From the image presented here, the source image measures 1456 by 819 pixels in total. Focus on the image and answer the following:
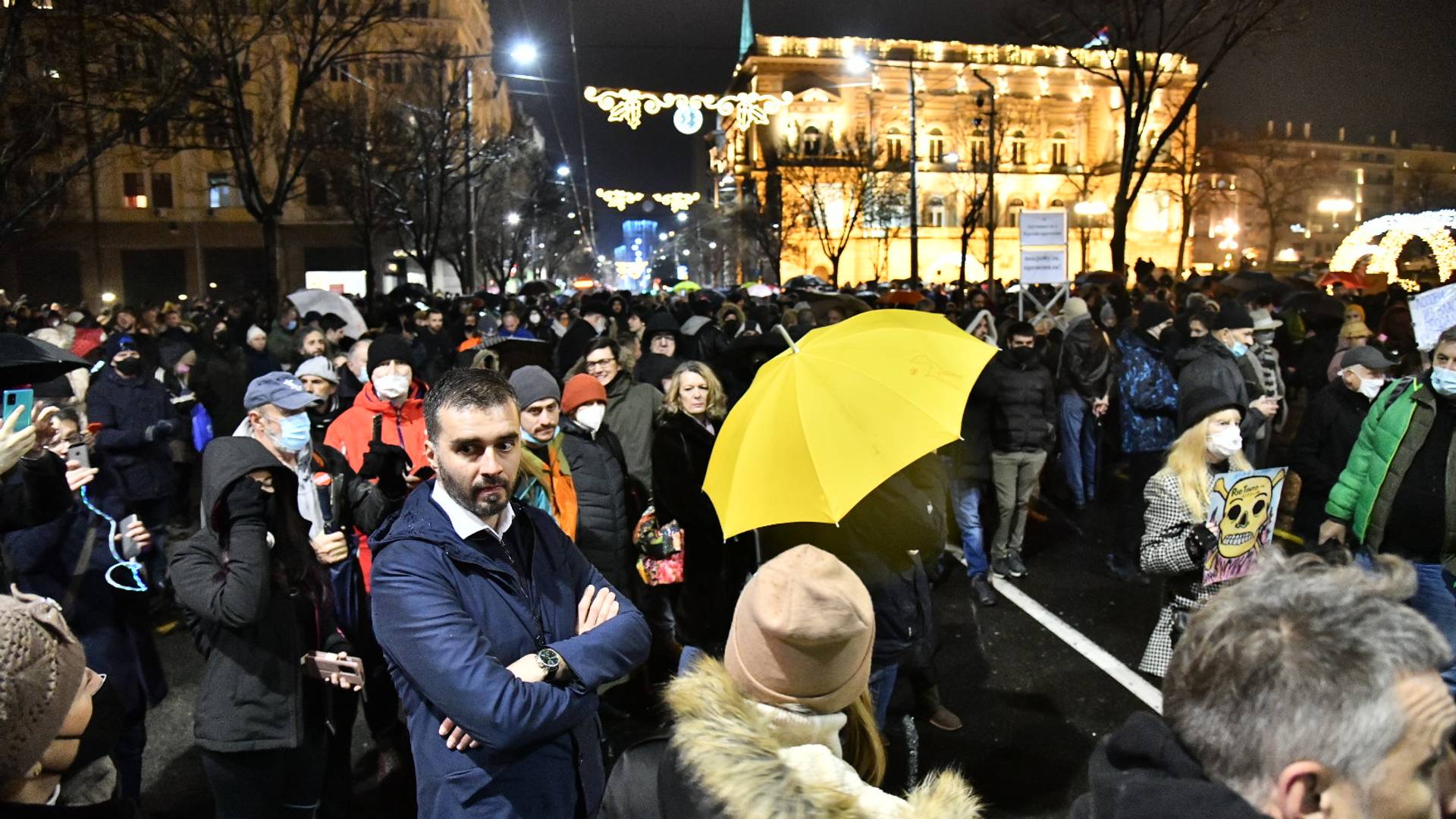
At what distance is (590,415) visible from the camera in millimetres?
5109

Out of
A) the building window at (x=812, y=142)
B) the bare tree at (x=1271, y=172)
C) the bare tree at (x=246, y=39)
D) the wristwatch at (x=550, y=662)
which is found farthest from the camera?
the building window at (x=812, y=142)

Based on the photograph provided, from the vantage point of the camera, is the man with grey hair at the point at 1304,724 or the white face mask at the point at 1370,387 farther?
the white face mask at the point at 1370,387

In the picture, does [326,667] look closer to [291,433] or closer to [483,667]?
[291,433]

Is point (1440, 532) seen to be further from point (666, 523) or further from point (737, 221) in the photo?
point (737, 221)

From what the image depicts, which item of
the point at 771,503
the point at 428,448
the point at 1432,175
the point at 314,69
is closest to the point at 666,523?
the point at 771,503

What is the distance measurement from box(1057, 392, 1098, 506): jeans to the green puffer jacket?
187 inches

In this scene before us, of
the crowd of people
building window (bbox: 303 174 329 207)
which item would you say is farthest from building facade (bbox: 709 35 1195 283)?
the crowd of people

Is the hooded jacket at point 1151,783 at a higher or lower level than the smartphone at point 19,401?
lower

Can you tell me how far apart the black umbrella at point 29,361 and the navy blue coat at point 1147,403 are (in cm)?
783

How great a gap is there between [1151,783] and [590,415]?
387 cm

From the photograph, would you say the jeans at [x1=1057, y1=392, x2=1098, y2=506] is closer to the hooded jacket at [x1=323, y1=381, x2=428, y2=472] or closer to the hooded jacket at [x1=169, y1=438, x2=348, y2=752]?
the hooded jacket at [x1=323, y1=381, x2=428, y2=472]

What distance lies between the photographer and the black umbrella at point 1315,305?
36.5ft

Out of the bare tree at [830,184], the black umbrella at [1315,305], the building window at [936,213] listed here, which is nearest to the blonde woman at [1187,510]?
the black umbrella at [1315,305]

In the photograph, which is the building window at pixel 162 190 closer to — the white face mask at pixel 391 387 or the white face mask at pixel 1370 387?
the white face mask at pixel 391 387
